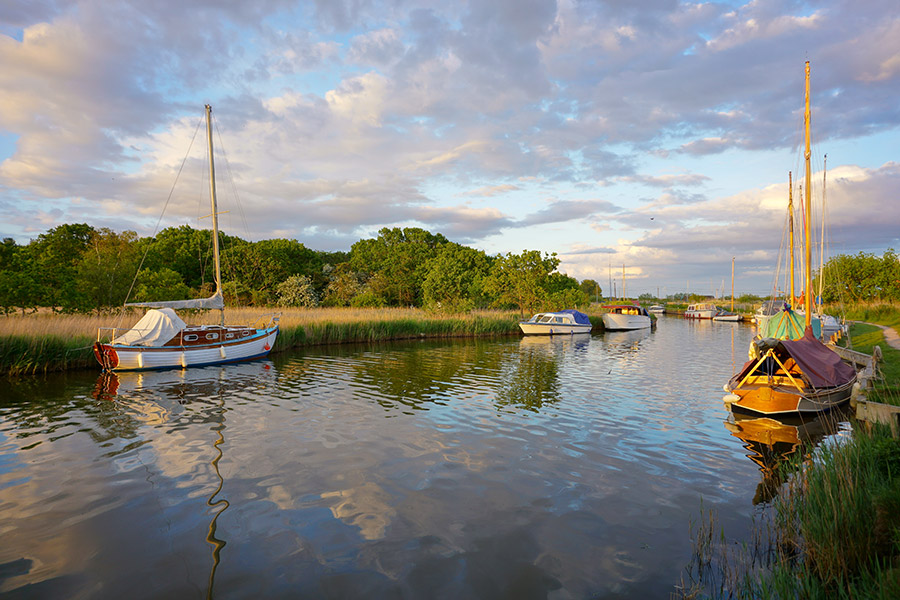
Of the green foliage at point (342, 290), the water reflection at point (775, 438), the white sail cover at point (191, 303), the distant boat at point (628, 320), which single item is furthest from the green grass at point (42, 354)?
the distant boat at point (628, 320)

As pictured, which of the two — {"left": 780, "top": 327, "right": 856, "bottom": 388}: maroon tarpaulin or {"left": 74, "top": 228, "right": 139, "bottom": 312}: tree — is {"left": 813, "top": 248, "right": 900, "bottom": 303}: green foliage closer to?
{"left": 780, "top": 327, "right": 856, "bottom": 388}: maroon tarpaulin

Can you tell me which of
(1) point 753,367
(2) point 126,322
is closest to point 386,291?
(2) point 126,322

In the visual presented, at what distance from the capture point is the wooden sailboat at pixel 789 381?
12.6m

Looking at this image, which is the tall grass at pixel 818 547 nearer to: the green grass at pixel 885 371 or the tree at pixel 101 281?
the green grass at pixel 885 371

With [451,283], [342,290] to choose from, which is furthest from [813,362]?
[451,283]

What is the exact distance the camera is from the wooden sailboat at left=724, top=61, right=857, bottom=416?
1264 cm

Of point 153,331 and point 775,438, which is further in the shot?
point 153,331

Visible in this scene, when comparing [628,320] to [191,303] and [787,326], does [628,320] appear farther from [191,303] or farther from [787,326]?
[191,303]

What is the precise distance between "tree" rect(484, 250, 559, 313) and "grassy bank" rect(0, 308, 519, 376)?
15.7 ft

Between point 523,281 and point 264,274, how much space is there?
3131 centimetres

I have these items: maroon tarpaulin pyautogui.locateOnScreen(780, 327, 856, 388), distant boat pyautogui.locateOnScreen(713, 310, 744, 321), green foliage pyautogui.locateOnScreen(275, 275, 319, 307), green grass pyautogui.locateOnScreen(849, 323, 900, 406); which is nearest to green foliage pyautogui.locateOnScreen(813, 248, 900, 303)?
distant boat pyautogui.locateOnScreen(713, 310, 744, 321)

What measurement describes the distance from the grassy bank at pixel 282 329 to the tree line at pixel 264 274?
1.88 meters

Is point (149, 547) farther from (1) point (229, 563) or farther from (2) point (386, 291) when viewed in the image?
(2) point (386, 291)

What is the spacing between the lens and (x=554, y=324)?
42.8m
